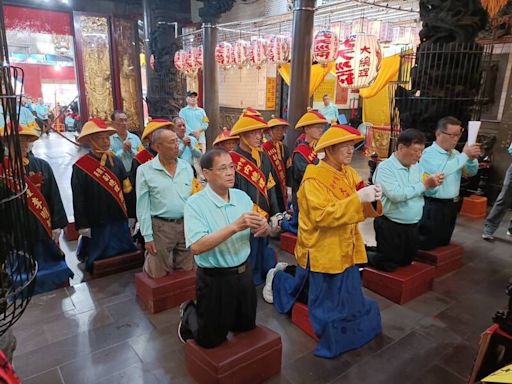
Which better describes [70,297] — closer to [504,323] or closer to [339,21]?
[504,323]

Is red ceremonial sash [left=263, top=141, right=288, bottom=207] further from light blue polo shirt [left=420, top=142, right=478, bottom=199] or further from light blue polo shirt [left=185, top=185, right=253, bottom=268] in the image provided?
light blue polo shirt [left=185, top=185, right=253, bottom=268]

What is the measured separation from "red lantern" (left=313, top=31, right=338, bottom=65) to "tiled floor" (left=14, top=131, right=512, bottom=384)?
17.0ft

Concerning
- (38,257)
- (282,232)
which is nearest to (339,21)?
(282,232)

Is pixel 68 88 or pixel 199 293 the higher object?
pixel 68 88

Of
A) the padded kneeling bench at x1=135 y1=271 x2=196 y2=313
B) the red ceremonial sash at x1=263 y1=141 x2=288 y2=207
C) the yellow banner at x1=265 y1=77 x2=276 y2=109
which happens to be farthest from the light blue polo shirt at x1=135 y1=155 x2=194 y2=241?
the yellow banner at x1=265 y1=77 x2=276 y2=109

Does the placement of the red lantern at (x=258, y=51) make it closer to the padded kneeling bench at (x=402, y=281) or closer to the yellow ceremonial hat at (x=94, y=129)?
the yellow ceremonial hat at (x=94, y=129)

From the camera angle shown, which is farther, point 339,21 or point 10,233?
point 339,21

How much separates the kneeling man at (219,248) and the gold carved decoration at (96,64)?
1295 centimetres

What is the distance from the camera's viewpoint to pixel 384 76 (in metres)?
10.1

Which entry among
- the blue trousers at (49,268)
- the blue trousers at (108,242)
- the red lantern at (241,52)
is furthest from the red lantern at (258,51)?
the blue trousers at (49,268)

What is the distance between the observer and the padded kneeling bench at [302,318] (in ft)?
11.6

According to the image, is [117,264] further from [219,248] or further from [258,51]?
[258,51]

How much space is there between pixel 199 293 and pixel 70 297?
240 centimetres

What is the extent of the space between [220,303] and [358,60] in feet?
20.2
